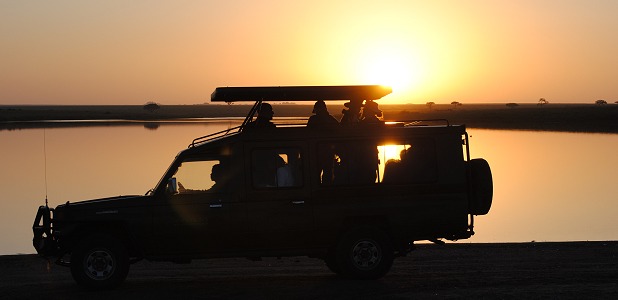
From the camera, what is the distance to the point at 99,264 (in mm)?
13031

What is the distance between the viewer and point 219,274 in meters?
14.5

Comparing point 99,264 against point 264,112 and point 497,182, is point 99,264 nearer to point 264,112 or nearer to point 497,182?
point 264,112

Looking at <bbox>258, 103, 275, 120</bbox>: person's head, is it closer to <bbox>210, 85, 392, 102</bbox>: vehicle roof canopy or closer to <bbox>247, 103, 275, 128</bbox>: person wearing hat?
<bbox>247, 103, 275, 128</bbox>: person wearing hat

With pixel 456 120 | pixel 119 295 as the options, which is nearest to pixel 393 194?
pixel 119 295

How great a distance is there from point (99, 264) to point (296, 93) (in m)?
3.57

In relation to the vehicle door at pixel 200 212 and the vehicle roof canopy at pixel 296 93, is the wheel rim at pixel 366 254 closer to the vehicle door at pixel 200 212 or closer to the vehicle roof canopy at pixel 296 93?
the vehicle door at pixel 200 212

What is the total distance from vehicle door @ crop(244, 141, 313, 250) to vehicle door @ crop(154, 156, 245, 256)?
195 millimetres

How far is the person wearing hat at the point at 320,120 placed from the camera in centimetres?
1355

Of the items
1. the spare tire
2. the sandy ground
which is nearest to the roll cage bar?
the spare tire

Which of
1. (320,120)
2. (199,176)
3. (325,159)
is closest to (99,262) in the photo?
(199,176)

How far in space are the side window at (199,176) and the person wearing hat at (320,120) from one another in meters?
1.43

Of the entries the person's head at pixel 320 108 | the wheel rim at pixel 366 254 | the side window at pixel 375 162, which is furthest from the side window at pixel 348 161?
the wheel rim at pixel 366 254

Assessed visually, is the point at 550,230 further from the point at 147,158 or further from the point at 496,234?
the point at 147,158

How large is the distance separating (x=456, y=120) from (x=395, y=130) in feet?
323
